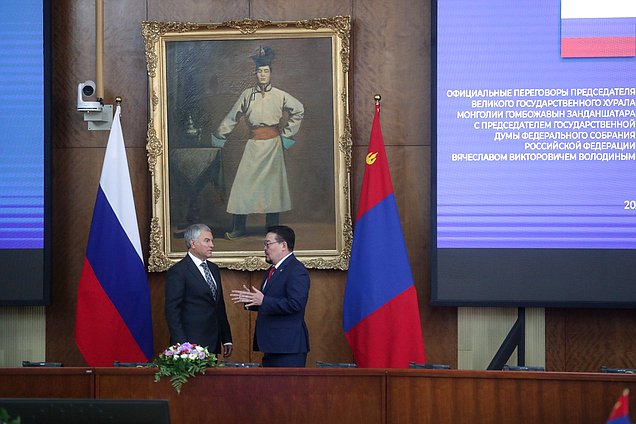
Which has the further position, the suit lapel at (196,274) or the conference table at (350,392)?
the suit lapel at (196,274)

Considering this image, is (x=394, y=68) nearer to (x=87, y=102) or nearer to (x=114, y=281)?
(x=87, y=102)

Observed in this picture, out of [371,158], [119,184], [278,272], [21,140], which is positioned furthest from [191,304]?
[21,140]

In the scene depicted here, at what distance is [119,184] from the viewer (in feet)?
21.1

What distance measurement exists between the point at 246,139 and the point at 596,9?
247 cm

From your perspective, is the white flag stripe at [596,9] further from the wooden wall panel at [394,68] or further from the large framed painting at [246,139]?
the large framed painting at [246,139]

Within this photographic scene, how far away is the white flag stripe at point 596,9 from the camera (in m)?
6.36

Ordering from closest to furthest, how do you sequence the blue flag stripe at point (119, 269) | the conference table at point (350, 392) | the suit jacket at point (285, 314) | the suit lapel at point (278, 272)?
1. the conference table at point (350, 392)
2. the suit jacket at point (285, 314)
3. the suit lapel at point (278, 272)
4. the blue flag stripe at point (119, 269)

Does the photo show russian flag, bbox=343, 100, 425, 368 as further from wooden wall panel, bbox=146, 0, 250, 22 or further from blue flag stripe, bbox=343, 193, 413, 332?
wooden wall panel, bbox=146, 0, 250, 22

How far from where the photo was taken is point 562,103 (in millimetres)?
6375

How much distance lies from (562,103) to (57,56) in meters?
3.46

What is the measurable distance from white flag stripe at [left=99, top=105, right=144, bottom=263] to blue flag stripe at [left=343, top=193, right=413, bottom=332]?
4.59 feet

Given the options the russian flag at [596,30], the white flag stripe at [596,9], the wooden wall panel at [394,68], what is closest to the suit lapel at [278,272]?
the wooden wall panel at [394,68]

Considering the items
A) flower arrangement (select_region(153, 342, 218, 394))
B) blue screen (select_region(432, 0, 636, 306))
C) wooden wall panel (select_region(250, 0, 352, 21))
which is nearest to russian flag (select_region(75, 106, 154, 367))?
wooden wall panel (select_region(250, 0, 352, 21))

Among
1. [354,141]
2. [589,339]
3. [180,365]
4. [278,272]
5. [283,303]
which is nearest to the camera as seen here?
[180,365]
